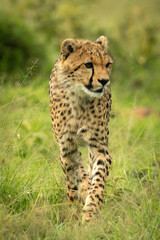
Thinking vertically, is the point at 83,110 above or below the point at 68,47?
below

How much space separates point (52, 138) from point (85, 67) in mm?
728

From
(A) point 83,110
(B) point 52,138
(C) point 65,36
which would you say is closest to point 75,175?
(B) point 52,138

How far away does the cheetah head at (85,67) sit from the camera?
3.30 m

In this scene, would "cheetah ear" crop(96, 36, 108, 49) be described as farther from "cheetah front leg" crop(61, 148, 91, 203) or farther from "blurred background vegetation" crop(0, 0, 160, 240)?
"cheetah front leg" crop(61, 148, 91, 203)

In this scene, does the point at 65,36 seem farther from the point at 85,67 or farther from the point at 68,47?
the point at 85,67

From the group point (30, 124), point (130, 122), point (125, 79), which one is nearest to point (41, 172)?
point (30, 124)

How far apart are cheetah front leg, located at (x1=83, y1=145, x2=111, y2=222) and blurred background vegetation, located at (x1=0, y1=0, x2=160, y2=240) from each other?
0.25ft

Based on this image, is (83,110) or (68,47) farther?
(83,110)

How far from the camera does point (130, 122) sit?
5141 millimetres

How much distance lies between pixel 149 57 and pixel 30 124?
16.3ft

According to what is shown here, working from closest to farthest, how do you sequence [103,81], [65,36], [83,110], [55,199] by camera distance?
1. [103,81]
2. [55,199]
3. [83,110]
4. [65,36]

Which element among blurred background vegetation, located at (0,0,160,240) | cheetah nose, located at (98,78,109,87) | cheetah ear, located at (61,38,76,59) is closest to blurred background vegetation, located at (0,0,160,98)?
blurred background vegetation, located at (0,0,160,240)

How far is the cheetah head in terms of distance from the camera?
3.30m

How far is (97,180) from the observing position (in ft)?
11.4
